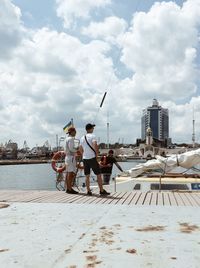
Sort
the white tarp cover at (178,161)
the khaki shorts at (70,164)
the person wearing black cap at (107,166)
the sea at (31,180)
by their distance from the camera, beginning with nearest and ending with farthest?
the khaki shorts at (70,164) → the white tarp cover at (178,161) → the person wearing black cap at (107,166) → the sea at (31,180)

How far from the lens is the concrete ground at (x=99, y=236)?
3428mm

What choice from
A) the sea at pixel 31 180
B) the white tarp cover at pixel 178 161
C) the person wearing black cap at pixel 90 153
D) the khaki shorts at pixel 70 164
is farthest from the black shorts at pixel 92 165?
the sea at pixel 31 180

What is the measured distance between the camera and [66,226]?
4.74 m

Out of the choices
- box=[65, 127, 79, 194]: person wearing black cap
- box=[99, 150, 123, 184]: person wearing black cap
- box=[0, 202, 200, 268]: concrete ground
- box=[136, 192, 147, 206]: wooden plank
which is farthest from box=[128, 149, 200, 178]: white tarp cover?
box=[0, 202, 200, 268]: concrete ground

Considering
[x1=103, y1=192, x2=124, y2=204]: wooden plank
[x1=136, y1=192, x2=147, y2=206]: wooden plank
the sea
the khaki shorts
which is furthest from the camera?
the sea

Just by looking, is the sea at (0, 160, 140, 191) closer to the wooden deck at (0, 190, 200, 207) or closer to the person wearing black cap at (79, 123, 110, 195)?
the person wearing black cap at (79, 123, 110, 195)

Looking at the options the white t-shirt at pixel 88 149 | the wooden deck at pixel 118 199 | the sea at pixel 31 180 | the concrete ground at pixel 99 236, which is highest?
the white t-shirt at pixel 88 149

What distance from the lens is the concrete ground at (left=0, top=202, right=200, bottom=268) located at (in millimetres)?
3428

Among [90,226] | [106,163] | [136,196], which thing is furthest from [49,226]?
[106,163]

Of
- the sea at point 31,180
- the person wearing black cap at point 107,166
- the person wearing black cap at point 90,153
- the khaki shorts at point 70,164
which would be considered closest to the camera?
the person wearing black cap at point 90,153

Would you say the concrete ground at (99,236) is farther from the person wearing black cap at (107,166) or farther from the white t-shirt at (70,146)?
the person wearing black cap at (107,166)

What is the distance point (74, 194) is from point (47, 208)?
6.57ft

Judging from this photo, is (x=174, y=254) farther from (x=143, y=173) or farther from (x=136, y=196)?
(x=143, y=173)

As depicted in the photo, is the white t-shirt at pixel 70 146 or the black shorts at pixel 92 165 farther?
the white t-shirt at pixel 70 146
